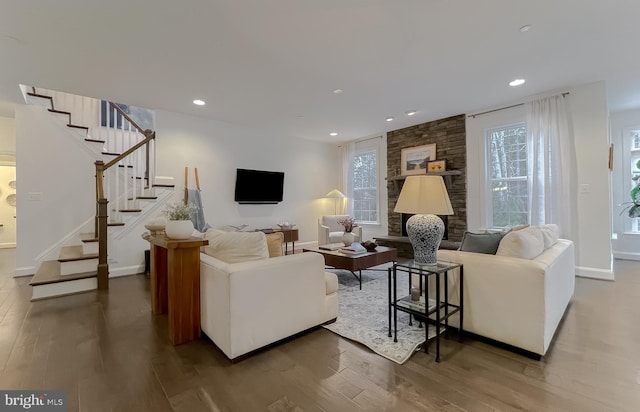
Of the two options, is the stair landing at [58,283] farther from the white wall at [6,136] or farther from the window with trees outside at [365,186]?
the window with trees outside at [365,186]

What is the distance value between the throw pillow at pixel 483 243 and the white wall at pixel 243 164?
4.53 m

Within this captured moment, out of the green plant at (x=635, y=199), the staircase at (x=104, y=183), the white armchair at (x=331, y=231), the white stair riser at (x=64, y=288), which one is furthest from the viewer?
the white armchair at (x=331, y=231)

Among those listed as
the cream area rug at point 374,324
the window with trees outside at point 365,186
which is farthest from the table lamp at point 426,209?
the window with trees outside at point 365,186

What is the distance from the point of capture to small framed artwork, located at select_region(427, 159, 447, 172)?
17.8 feet

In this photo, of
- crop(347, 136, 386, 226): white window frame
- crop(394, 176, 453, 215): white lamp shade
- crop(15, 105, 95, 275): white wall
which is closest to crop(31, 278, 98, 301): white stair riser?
crop(15, 105, 95, 275): white wall

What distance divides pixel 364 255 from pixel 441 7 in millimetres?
2691

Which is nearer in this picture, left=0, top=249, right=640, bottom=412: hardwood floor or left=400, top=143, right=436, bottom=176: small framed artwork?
left=0, top=249, right=640, bottom=412: hardwood floor

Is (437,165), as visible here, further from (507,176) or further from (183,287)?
(183,287)

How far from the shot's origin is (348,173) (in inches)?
288

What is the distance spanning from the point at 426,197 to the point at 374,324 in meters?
1.24

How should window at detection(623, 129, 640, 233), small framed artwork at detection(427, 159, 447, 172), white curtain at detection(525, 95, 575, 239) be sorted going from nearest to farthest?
white curtain at detection(525, 95, 575, 239)
window at detection(623, 129, 640, 233)
small framed artwork at detection(427, 159, 447, 172)

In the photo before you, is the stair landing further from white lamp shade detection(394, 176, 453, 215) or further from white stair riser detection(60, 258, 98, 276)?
white lamp shade detection(394, 176, 453, 215)

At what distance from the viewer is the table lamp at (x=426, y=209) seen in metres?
2.19

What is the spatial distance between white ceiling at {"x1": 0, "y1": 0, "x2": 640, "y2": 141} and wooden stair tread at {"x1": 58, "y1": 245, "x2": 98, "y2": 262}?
90.9 inches
